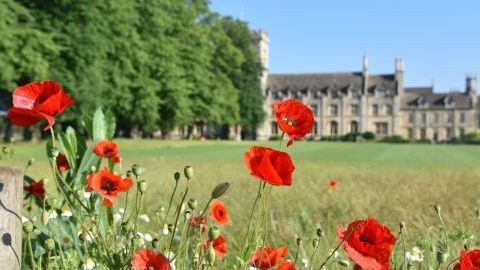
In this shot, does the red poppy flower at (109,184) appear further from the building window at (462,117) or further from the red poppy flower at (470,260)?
the building window at (462,117)

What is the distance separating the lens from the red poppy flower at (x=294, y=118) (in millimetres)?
1690

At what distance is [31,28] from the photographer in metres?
23.6

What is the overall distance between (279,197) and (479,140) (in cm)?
6667

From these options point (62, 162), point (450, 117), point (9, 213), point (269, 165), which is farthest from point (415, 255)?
point (450, 117)

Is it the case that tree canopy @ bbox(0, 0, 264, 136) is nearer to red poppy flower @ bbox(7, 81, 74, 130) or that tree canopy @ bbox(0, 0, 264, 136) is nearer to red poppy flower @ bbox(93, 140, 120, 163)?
red poppy flower @ bbox(93, 140, 120, 163)

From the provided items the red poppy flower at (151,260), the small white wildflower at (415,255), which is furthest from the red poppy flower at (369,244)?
the small white wildflower at (415,255)

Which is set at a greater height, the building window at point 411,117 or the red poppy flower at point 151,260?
the building window at point 411,117

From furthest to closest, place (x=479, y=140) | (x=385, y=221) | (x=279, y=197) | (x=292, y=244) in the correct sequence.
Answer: (x=479, y=140)
(x=279, y=197)
(x=385, y=221)
(x=292, y=244)

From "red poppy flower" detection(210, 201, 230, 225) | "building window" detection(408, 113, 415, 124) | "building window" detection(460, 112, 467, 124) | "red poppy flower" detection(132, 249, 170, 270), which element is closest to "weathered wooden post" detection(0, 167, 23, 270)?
"red poppy flower" detection(132, 249, 170, 270)

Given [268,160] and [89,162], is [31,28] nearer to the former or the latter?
[89,162]

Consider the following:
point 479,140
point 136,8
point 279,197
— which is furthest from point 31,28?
point 479,140

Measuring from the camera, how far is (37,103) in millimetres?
1758

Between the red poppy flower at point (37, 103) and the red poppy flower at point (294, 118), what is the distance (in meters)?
0.57

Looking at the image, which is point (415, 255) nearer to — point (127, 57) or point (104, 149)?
point (104, 149)
